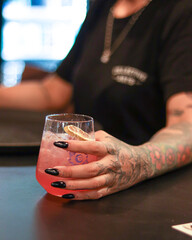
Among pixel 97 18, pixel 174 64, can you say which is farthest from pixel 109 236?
pixel 97 18

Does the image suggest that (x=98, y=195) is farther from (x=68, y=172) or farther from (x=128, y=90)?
(x=128, y=90)

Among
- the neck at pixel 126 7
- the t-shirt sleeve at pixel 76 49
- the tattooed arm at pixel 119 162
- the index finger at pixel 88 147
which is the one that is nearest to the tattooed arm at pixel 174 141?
the tattooed arm at pixel 119 162

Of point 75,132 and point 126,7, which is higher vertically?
point 126,7

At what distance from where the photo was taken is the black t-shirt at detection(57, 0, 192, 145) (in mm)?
1115

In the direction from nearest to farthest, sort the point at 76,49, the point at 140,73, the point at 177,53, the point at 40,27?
the point at 177,53, the point at 140,73, the point at 76,49, the point at 40,27

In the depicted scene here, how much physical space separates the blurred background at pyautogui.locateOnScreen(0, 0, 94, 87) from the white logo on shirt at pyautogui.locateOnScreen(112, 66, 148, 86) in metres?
2.73

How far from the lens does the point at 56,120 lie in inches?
25.3

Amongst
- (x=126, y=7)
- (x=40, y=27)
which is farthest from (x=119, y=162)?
(x=40, y=27)

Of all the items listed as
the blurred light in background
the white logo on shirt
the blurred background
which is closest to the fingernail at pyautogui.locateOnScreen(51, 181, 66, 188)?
the white logo on shirt

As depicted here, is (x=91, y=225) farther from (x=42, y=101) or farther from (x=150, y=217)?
(x=42, y=101)

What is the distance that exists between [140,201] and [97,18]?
1.05 metres

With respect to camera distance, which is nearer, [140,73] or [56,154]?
[56,154]

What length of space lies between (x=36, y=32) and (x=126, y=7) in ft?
9.19

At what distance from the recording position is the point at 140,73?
1.24 m
